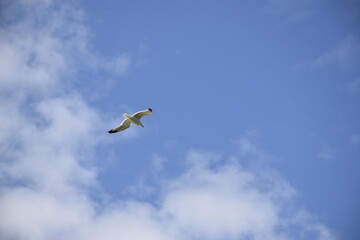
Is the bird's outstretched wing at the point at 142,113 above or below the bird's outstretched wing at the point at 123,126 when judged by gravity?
below

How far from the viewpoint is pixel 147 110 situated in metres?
39.5

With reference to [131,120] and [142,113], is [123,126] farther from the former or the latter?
[142,113]

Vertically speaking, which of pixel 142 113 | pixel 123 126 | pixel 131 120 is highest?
pixel 123 126

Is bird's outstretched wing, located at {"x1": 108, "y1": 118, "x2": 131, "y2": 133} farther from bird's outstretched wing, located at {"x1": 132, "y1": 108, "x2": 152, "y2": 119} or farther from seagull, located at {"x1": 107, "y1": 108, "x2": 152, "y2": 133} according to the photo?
bird's outstretched wing, located at {"x1": 132, "y1": 108, "x2": 152, "y2": 119}

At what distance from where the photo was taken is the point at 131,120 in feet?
134

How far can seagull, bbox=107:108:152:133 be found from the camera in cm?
3984

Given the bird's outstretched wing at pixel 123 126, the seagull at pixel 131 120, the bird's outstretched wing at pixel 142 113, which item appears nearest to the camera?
the bird's outstretched wing at pixel 142 113

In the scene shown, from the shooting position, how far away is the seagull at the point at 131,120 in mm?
39844

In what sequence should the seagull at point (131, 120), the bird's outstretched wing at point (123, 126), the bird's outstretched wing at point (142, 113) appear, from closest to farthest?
the bird's outstretched wing at point (142, 113), the seagull at point (131, 120), the bird's outstretched wing at point (123, 126)

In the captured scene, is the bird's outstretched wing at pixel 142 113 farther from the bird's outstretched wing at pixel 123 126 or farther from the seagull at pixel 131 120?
the bird's outstretched wing at pixel 123 126

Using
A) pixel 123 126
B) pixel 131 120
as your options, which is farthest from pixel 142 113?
pixel 123 126

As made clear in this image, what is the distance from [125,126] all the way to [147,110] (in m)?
4.16

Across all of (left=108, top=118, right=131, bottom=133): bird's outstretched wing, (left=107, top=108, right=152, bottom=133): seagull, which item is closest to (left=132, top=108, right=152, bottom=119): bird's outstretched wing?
(left=107, top=108, right=152, bottom=133): seagull

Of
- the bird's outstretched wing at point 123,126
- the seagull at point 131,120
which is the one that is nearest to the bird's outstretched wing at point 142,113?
the seagull at point 131,120
